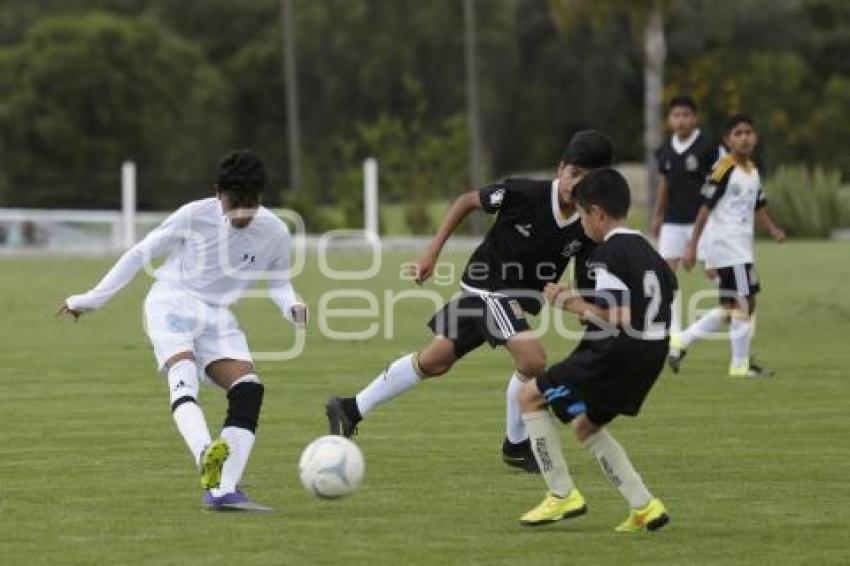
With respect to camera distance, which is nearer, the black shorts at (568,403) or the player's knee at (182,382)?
the black shorts at (568,403)

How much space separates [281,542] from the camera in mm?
8938

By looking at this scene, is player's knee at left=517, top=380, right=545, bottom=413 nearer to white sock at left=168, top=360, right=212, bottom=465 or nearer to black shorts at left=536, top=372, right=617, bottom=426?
black shorts at left=536, top=372, right=617, bottom=426

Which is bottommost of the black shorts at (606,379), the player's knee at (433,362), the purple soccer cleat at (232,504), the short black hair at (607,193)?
the purple soccer cleat at (232,504)

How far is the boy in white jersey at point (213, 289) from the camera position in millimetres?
9938

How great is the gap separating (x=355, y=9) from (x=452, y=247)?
1243 inches

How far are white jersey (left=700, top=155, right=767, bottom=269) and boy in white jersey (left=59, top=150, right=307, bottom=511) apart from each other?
22.8 ft

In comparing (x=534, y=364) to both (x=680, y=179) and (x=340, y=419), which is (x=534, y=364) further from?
(x=680, y=179)

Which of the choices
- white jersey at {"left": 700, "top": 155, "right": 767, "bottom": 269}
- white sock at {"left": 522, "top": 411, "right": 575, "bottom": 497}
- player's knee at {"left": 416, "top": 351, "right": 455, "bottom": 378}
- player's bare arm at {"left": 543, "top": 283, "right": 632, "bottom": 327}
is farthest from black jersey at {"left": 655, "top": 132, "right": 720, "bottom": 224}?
player's bare arm at {"left": 543, "top": 283, "right": 632, "bottom": 327}

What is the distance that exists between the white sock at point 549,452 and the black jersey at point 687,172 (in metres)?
8.33

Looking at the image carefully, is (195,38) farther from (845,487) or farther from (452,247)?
(845,487)

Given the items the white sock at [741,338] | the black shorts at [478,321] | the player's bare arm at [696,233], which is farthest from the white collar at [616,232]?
the player's bare arm at [696,233]

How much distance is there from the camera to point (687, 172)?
57.3ft

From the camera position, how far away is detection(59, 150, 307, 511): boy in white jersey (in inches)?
391

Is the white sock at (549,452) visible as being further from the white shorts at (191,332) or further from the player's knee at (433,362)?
the player's knee at (433,362)
